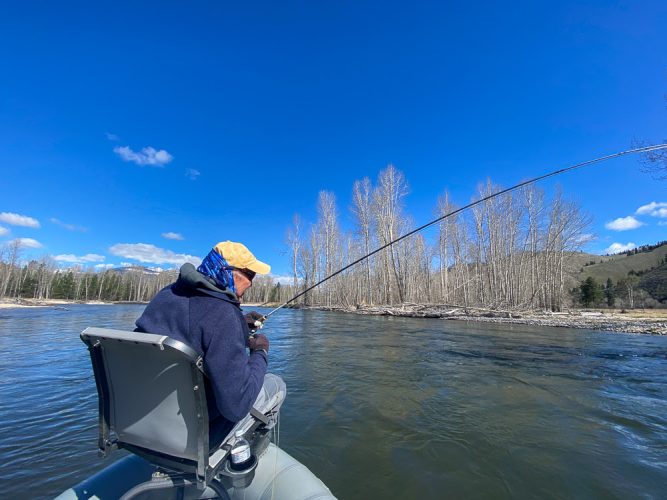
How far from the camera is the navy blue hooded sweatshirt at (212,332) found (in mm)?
1440

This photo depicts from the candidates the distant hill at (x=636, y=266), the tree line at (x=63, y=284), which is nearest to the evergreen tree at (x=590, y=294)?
the distant hill at (x=636, y=266)

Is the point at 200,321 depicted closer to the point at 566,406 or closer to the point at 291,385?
the point at 291,385

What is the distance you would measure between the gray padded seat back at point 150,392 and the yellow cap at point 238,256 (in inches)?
23.3

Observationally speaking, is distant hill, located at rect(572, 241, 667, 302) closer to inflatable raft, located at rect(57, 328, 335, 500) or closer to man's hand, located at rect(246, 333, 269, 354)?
man's hand, located at rect(246, 333, 269, 354)

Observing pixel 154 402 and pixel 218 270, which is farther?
pixel 218 270

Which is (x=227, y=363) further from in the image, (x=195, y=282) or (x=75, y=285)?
(x=75, y=285)

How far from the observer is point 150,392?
1.43m

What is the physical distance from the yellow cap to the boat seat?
581mm

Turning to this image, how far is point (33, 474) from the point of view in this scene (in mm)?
2818

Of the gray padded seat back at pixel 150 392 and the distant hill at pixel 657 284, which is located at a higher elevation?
the distant hill at pixel 657 284

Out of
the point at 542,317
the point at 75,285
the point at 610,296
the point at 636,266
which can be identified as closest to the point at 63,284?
the point at 75,285

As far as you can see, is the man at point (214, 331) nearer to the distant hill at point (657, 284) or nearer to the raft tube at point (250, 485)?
the raft tube at point (250, 485)

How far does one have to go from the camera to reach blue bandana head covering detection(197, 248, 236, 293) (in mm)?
1680

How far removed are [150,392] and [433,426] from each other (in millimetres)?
3631
